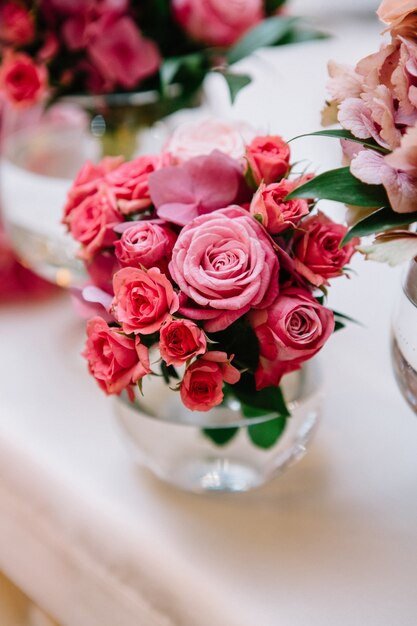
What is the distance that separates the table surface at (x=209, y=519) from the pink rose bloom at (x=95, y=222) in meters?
0.16

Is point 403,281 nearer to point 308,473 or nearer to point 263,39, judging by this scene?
point 308,473

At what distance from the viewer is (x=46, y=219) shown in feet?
2.37

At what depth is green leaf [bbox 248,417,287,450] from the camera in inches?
20.4

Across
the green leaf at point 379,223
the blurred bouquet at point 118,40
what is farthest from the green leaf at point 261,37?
the green leaf at point 379,223

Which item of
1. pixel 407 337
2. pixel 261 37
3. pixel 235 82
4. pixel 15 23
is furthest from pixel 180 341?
pixel 15 23

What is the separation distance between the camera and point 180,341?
40 cm

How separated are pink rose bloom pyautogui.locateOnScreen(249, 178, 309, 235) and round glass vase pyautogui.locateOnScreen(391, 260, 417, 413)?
0.08 m

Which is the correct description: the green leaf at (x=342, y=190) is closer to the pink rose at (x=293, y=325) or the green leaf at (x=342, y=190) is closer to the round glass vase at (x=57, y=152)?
the pink rose at (x=293, y=325)

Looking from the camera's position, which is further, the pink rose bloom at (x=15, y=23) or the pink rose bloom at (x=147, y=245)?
the pink rose bloom at (x=15, y=23)

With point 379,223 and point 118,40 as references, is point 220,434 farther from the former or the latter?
point 118,40

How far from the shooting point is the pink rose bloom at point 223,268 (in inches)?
15.3

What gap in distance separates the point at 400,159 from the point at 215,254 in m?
0.11

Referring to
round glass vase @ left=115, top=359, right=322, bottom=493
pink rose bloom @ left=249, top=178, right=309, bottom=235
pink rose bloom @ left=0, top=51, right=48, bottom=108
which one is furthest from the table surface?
pink rose bloom @ left=0, top=51, right=48, bottom=108

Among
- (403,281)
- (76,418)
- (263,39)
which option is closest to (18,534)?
(76,418)
